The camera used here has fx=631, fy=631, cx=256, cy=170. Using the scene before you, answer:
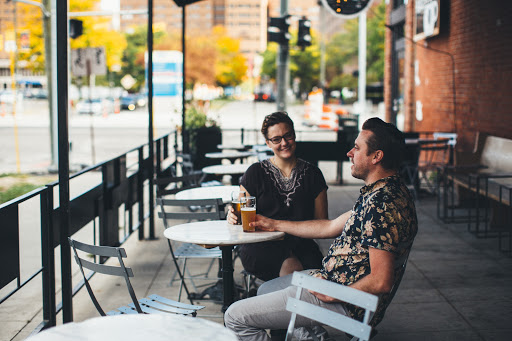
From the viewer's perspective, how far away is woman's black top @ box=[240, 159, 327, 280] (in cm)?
426

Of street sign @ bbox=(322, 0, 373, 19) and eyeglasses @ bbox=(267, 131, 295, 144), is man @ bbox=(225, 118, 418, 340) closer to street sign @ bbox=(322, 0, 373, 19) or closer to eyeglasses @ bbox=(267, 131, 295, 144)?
eyeglasses @ bbox=(267, 131, 295, 144)

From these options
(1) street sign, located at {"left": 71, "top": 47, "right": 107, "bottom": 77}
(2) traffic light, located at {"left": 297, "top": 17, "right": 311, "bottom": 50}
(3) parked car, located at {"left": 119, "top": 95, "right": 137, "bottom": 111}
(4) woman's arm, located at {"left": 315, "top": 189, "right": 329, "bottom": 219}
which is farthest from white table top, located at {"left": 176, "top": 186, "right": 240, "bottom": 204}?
(3) parked car, located at {"left": 119, "top": 95, "right": 137, "bottom": 111}

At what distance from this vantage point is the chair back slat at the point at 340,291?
102 inches

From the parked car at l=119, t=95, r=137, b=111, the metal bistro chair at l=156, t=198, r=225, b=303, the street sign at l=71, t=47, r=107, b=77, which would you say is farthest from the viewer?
the parked car at l=119, t=95, r=137, b=111

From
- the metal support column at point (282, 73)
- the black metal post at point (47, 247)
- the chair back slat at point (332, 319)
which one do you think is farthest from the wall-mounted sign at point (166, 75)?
the chair back slat at point (332, 319)

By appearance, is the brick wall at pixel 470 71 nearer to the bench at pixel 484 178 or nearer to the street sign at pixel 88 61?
the bench at pixel 484 178

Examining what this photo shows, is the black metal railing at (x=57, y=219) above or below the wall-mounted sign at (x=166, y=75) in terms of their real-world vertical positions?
below

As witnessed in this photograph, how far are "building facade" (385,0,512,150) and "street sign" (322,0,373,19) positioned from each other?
205cm

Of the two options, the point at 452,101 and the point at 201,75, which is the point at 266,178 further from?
the point at 201,75

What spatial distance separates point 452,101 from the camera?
11734 mm

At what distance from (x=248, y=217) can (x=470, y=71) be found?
26.3 ft

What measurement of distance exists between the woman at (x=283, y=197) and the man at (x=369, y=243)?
0.85 meters

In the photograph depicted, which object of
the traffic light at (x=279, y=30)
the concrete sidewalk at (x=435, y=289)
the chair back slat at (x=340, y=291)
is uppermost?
the traffic light at (x=279, y=30)

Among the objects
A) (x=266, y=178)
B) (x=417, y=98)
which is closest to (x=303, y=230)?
(x=266, y=178)
